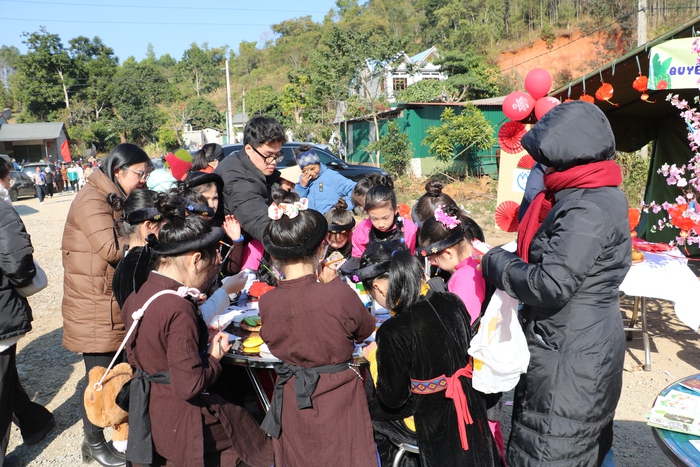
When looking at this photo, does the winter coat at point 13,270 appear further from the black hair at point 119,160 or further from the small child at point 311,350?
the small child at point 311,350

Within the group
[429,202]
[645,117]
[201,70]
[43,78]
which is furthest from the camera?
[201,70]

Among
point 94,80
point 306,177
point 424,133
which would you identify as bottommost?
point 306,177

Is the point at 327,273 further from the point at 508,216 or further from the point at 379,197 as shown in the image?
the point at 508,216

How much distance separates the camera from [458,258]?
269 cm

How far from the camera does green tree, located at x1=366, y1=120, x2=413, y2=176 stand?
17.2 m

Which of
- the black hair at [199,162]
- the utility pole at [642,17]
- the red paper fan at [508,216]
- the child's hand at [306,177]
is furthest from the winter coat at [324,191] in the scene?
the utility pole at [642,17]

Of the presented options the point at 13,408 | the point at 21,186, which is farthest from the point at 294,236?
the point at 21,186

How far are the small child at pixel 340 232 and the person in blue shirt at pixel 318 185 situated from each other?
135 centimetres

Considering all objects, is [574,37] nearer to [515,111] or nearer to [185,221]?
[515,111]

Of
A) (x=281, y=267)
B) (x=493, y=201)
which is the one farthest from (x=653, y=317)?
(x=493, y=201)

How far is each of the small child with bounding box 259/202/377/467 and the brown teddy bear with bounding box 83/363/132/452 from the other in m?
0.77

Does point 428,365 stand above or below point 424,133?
below

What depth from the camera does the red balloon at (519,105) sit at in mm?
5547

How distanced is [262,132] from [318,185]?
2.22 metres
